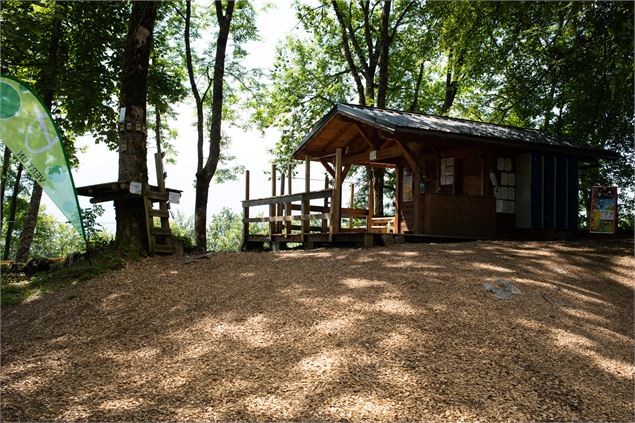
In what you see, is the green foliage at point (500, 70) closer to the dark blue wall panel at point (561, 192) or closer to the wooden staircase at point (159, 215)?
the dark blue wall panel at point (561, 192)

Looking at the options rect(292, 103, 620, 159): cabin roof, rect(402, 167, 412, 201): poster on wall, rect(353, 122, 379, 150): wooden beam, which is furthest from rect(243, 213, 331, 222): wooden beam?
rect(402, 167, 412, 201): poster on wall

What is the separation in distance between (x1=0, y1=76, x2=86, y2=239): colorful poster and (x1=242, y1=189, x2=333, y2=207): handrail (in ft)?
22.1

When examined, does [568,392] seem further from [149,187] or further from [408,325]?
[149,187]

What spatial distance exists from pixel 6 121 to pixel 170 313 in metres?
4.42

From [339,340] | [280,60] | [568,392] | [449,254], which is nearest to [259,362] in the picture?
[339,340]

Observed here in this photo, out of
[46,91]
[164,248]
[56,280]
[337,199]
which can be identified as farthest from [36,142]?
[46,91]

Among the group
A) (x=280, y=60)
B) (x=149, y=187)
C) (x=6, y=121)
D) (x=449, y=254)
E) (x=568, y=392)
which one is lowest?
(x=568, y=392)

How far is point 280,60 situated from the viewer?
30125mm

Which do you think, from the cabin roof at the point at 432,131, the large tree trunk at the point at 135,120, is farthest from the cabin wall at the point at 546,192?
the large tree trunk at the point at 135,120

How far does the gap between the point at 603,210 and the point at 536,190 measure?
2113 millimetres

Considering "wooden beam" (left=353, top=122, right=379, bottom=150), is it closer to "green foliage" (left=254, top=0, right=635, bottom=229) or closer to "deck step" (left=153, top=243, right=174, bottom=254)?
"green foliage" (left=254, top=0, right=635, bottom=229)

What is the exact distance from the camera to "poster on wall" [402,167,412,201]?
17453 mm

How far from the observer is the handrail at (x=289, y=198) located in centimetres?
1414

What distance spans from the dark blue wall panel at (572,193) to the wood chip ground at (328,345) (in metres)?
7.54
